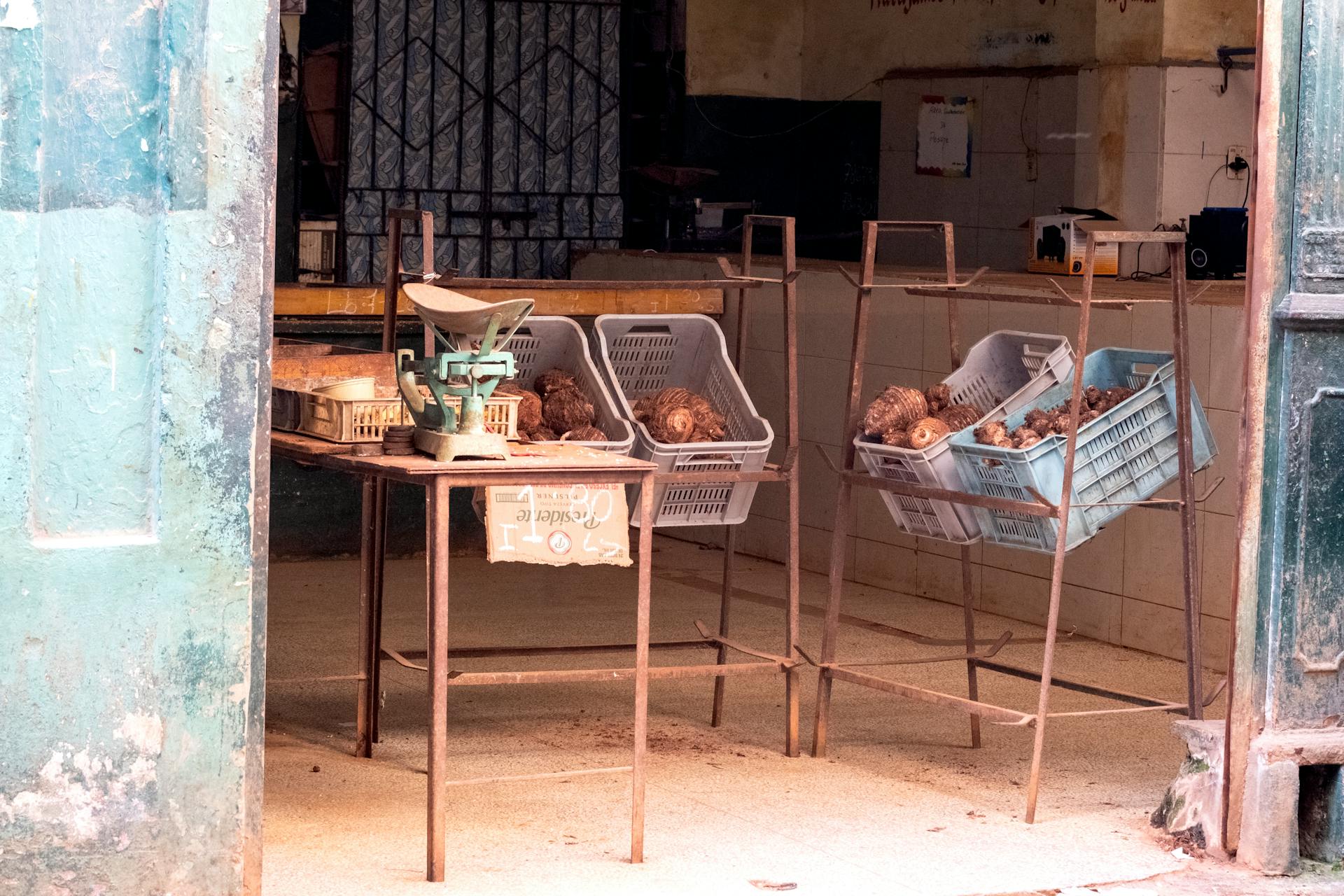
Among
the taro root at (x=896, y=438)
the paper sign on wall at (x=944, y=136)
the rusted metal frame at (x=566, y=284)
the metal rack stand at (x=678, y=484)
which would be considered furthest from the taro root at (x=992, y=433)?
the paper sign on wall at (x=944, y=136)

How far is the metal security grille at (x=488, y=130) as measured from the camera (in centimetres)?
1020

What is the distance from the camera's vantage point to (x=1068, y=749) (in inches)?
240

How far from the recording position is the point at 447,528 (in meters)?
4.70

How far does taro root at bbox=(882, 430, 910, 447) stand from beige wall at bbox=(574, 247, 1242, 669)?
1.92 metres

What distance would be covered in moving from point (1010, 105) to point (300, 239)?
Result: 4.07 metres

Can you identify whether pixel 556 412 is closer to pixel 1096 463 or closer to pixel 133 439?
pixel 1096 463

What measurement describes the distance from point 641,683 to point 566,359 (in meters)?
1.66

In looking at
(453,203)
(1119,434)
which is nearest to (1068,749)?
(1119,434)

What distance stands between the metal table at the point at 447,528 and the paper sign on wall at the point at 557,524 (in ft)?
0.19

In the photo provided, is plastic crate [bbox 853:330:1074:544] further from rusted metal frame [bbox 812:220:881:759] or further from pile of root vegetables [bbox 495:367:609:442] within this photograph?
pile of root vegetables [bbox 495:367:609:442]

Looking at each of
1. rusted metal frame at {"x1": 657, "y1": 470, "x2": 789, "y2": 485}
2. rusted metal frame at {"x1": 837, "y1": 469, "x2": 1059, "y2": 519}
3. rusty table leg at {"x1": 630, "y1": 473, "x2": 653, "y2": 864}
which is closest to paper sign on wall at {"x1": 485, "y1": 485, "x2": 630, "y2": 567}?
rusty table leg at {"x1": 630, "y1": 473, "x2": 653, "y2": 864}

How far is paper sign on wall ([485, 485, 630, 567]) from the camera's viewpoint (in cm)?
466

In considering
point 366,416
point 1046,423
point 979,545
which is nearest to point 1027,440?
point 1046,423

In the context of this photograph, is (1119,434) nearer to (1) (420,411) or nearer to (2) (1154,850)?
(2) (1154,850)
